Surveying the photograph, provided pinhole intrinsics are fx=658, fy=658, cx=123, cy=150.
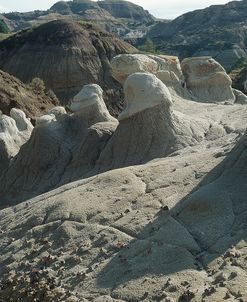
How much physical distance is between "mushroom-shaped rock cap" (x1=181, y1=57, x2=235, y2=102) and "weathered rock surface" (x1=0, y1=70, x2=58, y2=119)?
26.9 ft

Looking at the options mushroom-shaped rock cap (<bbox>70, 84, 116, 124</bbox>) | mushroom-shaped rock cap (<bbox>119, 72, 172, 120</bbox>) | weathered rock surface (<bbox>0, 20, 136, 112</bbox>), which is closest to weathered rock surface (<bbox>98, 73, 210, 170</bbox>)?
mushroom-shaped rock cap (<bbox>119, 72, 172, 120</bbox>)

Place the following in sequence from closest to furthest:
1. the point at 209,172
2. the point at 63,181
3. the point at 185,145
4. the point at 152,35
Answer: the point at 209,172 → the point at 185,145 → the point at 63,181 → the point at 152,35

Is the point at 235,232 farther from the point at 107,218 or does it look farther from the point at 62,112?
the point at 62,112

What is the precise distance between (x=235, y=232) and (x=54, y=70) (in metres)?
42.9

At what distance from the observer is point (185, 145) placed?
43.4ft

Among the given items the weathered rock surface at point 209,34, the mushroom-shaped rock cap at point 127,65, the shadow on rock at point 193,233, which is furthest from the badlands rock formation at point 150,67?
the weathered rock surface at point 209,34

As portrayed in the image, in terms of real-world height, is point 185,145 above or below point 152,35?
above

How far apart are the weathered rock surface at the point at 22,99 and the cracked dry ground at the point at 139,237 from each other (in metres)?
16.3

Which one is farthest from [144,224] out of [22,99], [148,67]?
[22,99]

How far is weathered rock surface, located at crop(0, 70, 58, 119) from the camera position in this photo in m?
27.5

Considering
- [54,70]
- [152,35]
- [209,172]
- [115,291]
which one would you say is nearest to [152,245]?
[115,291]

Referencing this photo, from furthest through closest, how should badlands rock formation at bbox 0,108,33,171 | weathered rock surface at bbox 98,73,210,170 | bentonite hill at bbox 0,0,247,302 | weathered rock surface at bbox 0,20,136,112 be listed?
weathered rock surface at bbox 0,20,136,112, badlands rock formation at bbox 0,108,33,171, weathered rock surface at bbox 98,73,210,170, bentonite hill at bbox 0,0,247,302

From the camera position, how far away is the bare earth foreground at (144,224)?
7406 millimetres

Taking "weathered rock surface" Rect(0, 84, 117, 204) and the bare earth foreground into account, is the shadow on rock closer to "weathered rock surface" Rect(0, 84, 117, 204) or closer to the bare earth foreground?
the bare earth foreground
